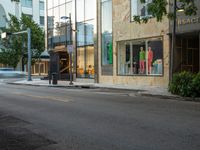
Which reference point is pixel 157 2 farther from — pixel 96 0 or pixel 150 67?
pixel 96 0

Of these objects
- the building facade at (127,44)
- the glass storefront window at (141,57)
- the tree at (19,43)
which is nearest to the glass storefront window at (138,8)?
the building facade at (127,44)

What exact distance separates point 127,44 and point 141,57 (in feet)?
6.13

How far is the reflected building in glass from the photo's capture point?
34.2 m

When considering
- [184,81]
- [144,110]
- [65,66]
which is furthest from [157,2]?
[65,66]

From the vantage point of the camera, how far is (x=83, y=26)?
115ft

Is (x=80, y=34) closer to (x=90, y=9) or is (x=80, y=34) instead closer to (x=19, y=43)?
(x=90, y=9)

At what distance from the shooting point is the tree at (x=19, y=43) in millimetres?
57188

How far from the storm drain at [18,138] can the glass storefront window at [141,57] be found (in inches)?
652

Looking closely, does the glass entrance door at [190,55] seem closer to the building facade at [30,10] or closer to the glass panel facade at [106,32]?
the glass panel facade at [106,32]

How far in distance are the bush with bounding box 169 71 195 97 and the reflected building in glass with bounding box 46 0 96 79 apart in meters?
14.6

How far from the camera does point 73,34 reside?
36375 mm

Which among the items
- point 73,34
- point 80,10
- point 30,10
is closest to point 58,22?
point 73,34

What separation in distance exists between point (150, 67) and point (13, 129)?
18.3m

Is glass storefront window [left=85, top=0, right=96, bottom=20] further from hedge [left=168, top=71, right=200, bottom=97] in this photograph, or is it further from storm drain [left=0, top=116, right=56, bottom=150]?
storm drain [left=0, top=116, right=56, bottom=150]
